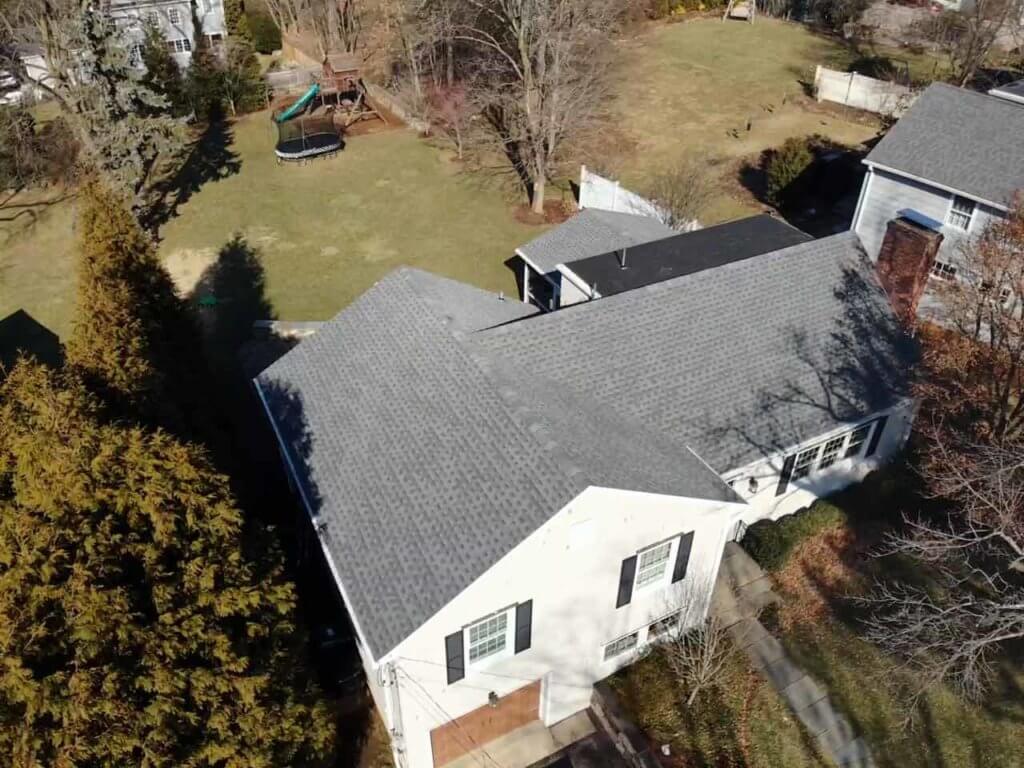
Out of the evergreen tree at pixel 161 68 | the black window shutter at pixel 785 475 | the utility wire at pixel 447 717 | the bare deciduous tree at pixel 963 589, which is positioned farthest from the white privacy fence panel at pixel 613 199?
the evergreen tree at pixel 161 68

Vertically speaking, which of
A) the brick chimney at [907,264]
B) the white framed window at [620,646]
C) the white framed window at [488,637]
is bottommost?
the white framed window at [620,646]

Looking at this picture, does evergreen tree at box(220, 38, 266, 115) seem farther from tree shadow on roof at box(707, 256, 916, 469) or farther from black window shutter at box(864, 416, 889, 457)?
black window shutter at box(864, 416, 889, 457)

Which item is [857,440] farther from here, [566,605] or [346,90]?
[346,90]

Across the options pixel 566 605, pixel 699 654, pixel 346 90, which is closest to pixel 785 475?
pixel 699 654

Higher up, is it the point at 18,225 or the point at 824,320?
the point at 824,320

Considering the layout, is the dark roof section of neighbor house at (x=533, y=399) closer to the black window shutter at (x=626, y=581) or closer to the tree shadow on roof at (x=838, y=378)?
the tree shadow on roof at (x=838, y=378)

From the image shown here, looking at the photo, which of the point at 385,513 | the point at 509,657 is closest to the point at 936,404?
the point at 509,657

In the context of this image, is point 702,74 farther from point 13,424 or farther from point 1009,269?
point 13,424

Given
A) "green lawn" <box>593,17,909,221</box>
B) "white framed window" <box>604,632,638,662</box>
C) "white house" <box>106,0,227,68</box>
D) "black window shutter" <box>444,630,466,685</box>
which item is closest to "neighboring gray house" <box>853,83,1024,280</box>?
"green lawn" <box>593,17,909,221</box>
